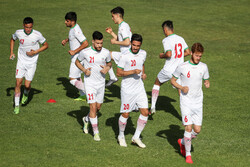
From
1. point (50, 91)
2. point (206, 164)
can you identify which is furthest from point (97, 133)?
point (50, 91)

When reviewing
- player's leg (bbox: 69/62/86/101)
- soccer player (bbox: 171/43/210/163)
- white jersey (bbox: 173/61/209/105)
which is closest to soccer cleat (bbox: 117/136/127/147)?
soccer player (bbox: 171/43/210/163)

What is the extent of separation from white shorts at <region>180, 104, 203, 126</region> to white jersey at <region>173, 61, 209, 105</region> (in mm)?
121

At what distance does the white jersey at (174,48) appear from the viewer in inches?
516

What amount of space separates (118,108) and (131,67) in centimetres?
383

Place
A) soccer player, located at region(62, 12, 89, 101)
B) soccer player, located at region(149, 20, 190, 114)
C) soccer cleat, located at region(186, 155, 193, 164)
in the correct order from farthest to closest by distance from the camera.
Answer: soccer player, located at region(62, 12, 89, 101) < soccer player, located at region(149, 20, 190, 114) < soccer cleat, located at region(186, 155, 193, 164)

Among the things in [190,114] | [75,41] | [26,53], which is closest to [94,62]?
[190,114]

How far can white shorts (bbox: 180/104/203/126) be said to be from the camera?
33.2ft

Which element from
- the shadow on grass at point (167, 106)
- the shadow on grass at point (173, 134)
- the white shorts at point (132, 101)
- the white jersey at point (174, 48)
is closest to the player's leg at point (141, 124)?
the white shorts at point (132, 101)

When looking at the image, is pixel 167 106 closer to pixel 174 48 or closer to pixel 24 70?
pixel 174 48

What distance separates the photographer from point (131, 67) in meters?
10.8

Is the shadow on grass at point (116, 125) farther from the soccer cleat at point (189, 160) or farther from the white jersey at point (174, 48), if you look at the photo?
the soccer cleat at point (189, 160)

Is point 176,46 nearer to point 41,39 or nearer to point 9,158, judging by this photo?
point 41,39

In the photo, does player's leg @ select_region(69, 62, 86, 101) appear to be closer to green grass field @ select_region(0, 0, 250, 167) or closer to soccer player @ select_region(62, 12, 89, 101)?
soccer player @ select_region(62, 12, 89, 101)

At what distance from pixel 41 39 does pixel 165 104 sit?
4.79 meters
